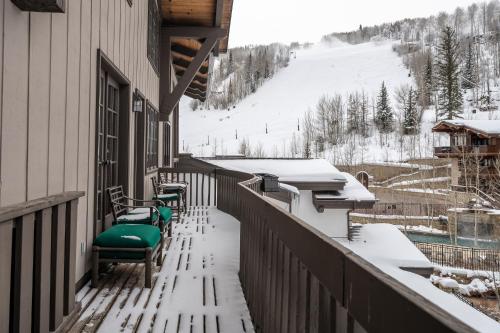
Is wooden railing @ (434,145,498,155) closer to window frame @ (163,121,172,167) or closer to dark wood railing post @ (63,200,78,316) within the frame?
window frame @ (163,121,172,167)

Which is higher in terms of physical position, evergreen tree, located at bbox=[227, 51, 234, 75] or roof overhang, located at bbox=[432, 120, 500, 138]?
evergreen tree, located at bbox=[227, 51, 234, 75]

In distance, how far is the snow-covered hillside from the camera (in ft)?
136

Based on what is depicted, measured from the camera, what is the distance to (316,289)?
1.28m

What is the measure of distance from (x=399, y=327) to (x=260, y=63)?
75866 millimetres

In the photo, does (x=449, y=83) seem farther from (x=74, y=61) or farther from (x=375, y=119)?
(x=74, y=61)

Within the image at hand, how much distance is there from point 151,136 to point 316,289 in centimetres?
630

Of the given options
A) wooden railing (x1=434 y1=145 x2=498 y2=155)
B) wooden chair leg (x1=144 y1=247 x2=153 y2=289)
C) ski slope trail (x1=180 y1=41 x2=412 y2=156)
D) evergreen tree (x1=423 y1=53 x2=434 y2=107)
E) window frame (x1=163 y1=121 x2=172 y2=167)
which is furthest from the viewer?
evergreen tree (x1=423 y1=53 x2=434 y2=107)

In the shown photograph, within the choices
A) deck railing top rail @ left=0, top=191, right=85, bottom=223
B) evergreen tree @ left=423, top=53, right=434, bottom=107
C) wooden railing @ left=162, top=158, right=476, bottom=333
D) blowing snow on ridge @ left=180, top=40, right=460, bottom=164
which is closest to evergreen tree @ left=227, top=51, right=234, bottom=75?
blowing snow on ridge @ left=180, top=40, right=460, bottom=164

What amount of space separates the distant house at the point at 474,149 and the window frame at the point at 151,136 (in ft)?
75.9

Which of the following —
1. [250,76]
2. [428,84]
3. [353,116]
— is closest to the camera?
[353,116]

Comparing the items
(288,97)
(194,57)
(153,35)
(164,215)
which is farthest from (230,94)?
(164,215)

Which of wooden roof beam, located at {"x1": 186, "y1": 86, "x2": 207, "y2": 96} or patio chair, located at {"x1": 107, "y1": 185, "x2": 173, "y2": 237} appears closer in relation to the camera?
patio chair, located at {"x1": 107, "y1": 185, "x2": 173, "y2": 237}

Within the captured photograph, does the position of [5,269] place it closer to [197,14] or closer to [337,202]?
[197,14]

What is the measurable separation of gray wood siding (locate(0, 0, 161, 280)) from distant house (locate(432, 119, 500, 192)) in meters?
26.3
